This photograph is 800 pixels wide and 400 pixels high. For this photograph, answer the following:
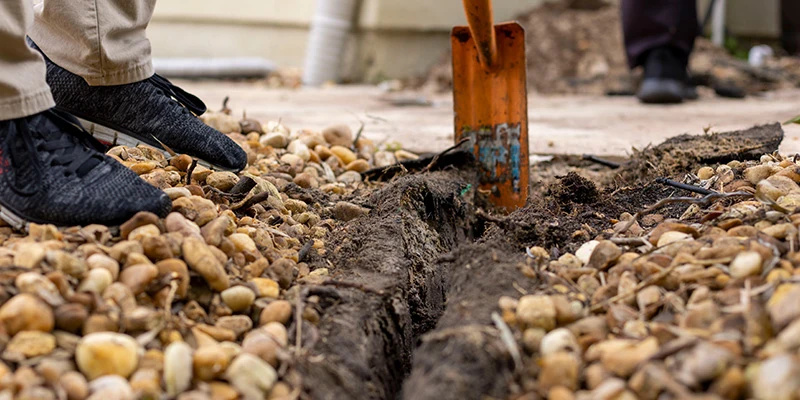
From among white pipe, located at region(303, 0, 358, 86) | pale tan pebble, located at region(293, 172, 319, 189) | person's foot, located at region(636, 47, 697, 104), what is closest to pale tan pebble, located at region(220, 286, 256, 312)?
pale tan pebble, located at region(293, 172, 319, 189)

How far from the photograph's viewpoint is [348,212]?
1.57 metres

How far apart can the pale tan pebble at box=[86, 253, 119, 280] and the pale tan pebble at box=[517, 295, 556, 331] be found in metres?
0.57

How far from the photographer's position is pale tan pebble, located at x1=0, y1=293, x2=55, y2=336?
0.91 m

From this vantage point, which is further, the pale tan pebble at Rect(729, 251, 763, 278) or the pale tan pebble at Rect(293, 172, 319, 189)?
the pale tan pebble at Rect(293, 172, 319, 189)

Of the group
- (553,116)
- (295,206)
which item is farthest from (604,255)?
(553,116)

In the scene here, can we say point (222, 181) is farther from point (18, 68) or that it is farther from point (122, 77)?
point (18, 68)

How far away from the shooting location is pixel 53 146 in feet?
3.99

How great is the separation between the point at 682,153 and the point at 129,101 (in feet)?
4.24

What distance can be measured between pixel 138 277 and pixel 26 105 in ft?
1.22

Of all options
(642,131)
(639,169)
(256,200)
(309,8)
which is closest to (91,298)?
(256,200)

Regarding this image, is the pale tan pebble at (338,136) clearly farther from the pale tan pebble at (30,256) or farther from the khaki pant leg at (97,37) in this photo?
the pale tan pebble at (30,256)

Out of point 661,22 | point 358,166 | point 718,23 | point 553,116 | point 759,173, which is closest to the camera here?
point 759,173

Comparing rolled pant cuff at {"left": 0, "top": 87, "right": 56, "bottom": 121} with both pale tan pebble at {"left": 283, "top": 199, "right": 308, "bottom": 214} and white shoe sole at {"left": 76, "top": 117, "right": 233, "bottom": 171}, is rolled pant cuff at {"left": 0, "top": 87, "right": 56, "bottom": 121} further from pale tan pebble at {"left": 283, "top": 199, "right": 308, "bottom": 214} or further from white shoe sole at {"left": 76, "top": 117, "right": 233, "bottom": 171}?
pale tan pebble at {"left": 283, "top": 199, "right": 308, "bottom": 214}

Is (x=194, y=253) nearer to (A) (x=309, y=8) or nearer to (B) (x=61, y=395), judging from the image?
(B) (x=61, y=395)
